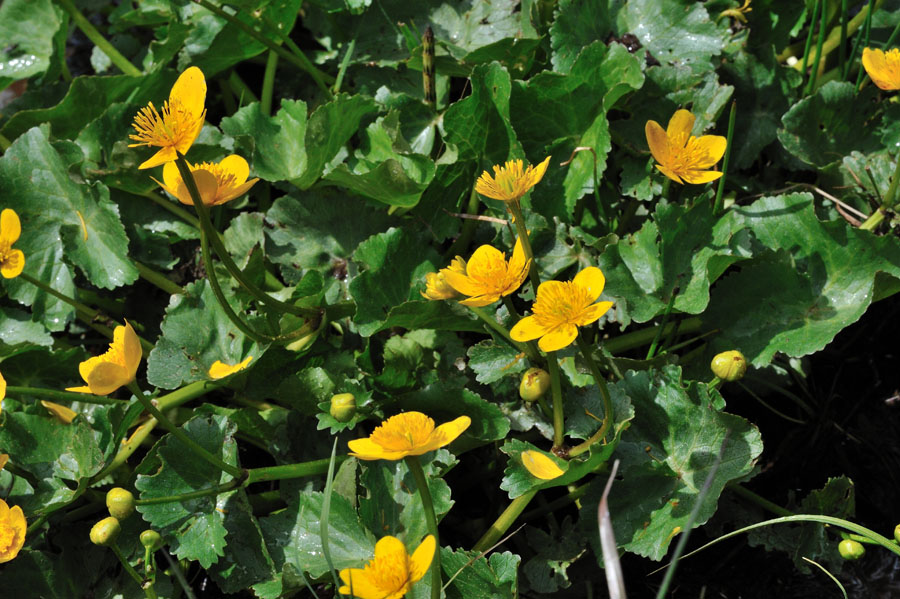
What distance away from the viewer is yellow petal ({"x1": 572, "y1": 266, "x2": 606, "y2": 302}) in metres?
1.31

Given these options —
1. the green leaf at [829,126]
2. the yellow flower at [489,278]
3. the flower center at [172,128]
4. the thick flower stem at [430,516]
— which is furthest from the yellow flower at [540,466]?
the green leaf at [829,126]

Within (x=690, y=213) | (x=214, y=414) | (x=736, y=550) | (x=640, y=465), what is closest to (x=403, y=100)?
(x=690, y=213)

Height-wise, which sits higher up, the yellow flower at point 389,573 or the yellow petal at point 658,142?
the yellow petal at point 658,142

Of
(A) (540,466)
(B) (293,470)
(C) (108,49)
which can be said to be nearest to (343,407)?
(B) (293,470)

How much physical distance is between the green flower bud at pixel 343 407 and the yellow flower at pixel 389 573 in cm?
29

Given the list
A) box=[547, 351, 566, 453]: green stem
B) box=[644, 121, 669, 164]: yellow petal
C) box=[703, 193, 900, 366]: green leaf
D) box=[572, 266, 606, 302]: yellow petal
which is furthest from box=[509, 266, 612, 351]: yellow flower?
box=[703, 193, 900, 366]: green leaf

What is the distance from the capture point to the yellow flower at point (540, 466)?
1.40 metres

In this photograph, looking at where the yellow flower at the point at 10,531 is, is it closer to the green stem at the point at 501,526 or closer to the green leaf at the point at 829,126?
the green stem at the point at 501,526

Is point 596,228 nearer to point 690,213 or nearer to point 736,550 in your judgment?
point 690,213

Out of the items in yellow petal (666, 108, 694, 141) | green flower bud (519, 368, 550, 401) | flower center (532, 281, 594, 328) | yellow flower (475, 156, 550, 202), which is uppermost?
yellow flower (475, 156, 550, 202)

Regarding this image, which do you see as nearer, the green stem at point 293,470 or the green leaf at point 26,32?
the green stem at point 293,470

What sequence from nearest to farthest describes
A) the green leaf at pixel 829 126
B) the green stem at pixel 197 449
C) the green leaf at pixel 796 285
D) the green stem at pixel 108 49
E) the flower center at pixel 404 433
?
1. the flower center at pixel 404 433
2. the green stem at pixel 197 449
3. the green leaf at pixel 796 285
4. the green leaf at pixel 829 126
5. the green stem at pixel 108 49

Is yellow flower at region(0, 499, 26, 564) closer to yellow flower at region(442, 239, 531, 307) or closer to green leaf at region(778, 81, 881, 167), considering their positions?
yellow flower at region(442, 239, 531, 307)

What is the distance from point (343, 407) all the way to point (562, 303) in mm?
463
